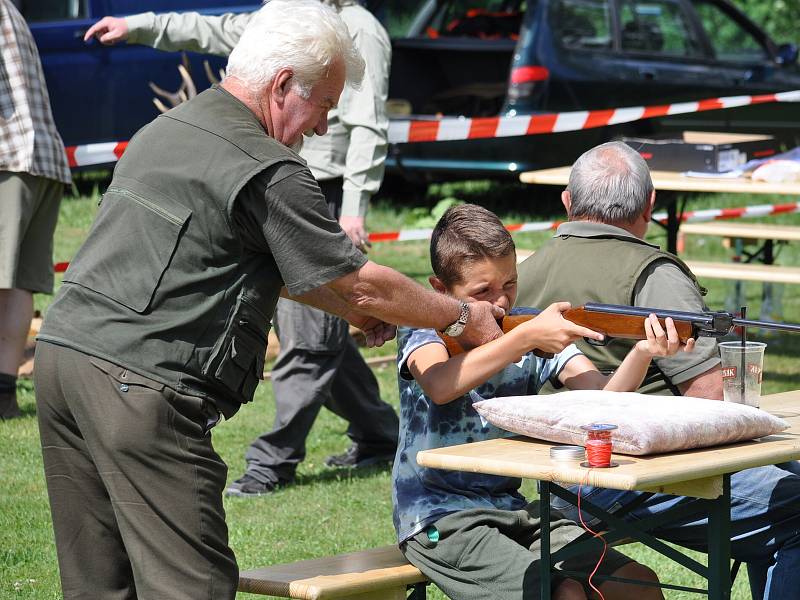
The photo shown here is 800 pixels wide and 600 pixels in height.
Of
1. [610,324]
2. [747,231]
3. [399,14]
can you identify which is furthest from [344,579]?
[399,14]

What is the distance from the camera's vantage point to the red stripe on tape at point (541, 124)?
412 inches

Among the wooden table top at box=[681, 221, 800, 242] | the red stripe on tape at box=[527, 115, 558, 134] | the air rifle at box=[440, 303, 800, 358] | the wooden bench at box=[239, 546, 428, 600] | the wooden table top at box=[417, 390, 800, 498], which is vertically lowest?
the wooden table top at box=[681, 221, 800, 242]

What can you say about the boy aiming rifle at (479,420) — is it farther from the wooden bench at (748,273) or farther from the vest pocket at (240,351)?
the wooden bench at (748,273)

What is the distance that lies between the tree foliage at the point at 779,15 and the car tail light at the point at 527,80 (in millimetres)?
11201

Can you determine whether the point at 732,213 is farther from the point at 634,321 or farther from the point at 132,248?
the point at 132,248

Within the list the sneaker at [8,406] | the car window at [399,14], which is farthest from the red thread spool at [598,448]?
the car window at [399,14]

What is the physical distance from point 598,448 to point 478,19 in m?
11.2

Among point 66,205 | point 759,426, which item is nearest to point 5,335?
point 759,426

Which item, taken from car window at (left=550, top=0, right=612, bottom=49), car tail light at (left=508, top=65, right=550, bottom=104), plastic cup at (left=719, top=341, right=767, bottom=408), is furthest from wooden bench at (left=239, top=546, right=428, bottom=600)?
car window at (left=550, top=0, right=612, bottom=49)

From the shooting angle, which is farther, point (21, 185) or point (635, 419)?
point (21, 185)

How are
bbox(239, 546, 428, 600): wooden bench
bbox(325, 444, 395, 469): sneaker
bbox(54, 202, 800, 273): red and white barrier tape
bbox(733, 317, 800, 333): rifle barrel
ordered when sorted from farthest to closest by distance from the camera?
bbox(54, 202, 800, 273): red and white barrier tape → bbox(325, 444, 395, 469): sneaker → bbox(239, 546, 428, 600): wooden bench → bbox(733, 317, 800, 333): rifle barrel

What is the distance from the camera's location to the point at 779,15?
72.4ft

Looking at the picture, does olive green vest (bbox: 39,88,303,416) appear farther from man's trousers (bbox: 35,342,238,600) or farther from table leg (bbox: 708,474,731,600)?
table leg (bbox: 708,474,731,600)

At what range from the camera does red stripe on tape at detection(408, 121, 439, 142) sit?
1117 centimetres
